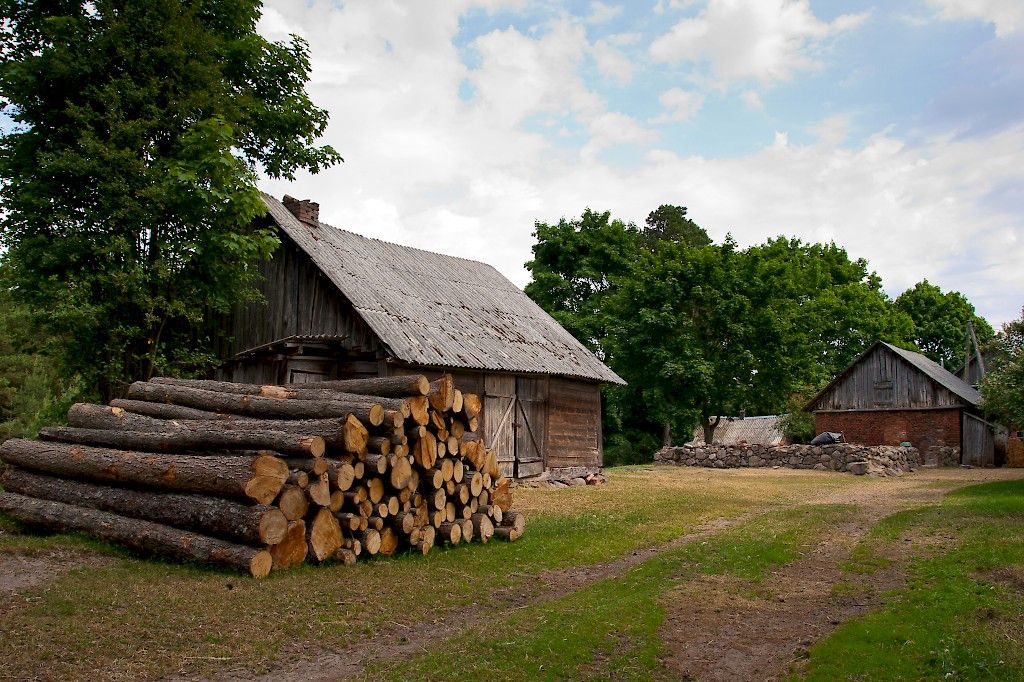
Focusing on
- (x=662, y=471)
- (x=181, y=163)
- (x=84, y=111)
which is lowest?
(x=662, y=471)

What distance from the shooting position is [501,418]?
66.7 feet

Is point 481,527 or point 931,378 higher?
point 931,378

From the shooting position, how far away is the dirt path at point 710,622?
6.13 meters

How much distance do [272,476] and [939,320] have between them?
57.0m

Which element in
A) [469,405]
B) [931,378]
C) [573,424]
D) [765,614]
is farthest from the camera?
[931,378]

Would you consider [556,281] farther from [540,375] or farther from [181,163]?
[181,163]

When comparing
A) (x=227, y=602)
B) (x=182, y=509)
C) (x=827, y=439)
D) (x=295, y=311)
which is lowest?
(x=227, y=602)

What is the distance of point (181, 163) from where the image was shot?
15727 mm

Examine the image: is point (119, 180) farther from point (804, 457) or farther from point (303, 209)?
point (804, 457)

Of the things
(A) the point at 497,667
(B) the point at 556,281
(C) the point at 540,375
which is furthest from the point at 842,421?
(A) the point at 497,667

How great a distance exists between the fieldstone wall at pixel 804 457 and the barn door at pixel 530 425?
12.8 meters

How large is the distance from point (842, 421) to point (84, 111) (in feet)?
112

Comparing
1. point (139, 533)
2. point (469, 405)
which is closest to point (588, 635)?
point (469, 405)

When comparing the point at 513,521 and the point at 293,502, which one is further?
the point at 513,521
